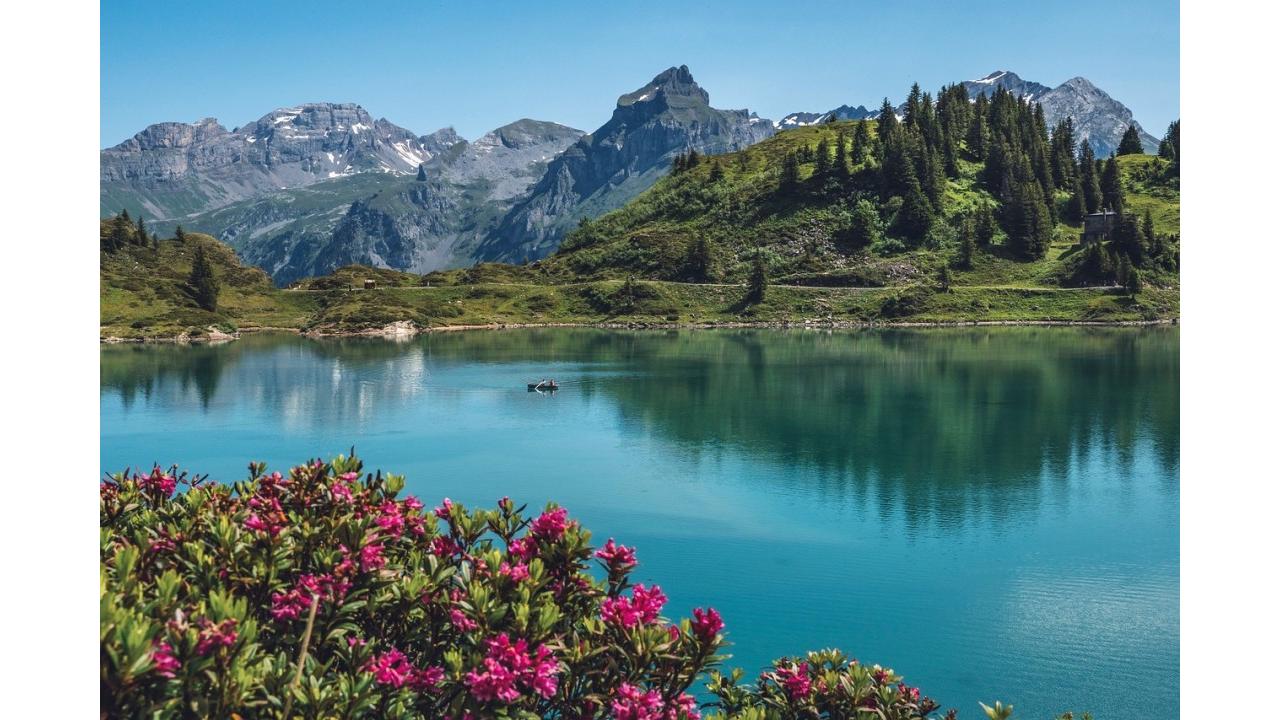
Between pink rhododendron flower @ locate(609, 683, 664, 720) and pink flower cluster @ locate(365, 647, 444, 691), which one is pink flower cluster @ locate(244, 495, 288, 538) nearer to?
pink flower cluster @ locate(365, 647, 444, 691)

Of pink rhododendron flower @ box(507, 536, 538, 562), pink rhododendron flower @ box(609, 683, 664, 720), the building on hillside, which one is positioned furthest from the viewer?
the building on hillside

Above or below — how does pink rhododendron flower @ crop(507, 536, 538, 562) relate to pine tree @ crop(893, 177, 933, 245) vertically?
below

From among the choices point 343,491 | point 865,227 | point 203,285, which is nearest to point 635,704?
point 343,491

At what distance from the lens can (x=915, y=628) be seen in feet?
87.4

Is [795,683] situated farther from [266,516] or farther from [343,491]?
[266,516]

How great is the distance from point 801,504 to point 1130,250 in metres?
153

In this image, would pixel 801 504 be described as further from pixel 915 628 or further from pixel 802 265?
pixel 802 265

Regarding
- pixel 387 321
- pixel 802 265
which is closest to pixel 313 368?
pixel 387 321

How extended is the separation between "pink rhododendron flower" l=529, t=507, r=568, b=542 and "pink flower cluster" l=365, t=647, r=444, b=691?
5.86ft

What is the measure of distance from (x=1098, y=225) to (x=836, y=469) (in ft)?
508

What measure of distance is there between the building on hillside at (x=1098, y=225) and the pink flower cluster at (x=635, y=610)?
188179mm

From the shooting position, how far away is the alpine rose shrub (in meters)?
7.47

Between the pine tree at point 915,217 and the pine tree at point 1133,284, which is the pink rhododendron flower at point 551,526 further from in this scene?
the pine tree at point 915,217

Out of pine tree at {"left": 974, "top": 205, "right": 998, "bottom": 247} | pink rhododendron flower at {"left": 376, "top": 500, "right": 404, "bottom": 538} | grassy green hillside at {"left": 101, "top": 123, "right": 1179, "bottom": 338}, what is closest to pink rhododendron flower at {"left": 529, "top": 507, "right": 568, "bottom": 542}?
pink rhododendron flower at {"left": 376, "top": 500, "right": 404, "bottom": 538}
